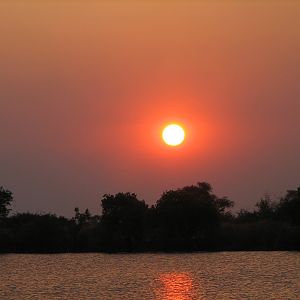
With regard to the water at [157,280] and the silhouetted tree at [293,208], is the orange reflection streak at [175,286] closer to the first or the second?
the water at [157,280]

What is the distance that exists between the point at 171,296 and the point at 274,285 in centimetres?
685

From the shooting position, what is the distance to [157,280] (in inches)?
1662

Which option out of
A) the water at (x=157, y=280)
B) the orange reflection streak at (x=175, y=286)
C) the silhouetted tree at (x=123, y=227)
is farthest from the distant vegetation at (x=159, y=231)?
the orange reflection streak at (x=175, y=286)

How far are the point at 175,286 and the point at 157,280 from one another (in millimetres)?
3668

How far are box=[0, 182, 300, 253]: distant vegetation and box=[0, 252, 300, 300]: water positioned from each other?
74.2 feet

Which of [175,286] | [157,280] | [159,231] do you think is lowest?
[175,286]

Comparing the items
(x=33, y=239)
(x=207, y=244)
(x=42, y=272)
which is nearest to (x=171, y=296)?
(x=42, y=272)

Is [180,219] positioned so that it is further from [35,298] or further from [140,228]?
[35,298]

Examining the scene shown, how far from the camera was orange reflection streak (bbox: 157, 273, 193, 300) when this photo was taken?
34.2 m

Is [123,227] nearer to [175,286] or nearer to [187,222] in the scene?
[187,222]

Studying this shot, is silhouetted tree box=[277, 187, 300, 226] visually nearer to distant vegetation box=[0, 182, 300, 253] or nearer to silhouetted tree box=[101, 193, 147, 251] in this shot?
distant vegetation box=[0, 182, 300, 253]

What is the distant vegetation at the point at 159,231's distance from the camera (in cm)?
8062

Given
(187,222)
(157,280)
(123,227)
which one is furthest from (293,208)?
(157,280)

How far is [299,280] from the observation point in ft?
129
